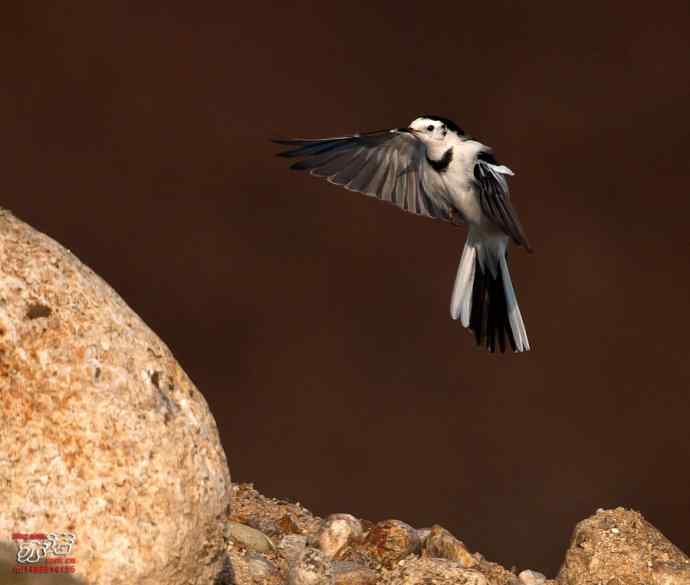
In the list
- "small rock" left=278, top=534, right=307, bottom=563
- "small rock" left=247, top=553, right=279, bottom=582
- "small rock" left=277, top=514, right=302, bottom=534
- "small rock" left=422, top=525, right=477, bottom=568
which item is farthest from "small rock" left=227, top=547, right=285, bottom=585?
"small rock" left=422, top=525, right=477, bottom=568

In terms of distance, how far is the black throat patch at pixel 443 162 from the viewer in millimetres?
6059

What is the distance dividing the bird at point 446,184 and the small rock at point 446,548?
1.03 m

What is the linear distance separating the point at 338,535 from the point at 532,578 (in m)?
1.08

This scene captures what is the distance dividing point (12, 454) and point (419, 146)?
3.31 m

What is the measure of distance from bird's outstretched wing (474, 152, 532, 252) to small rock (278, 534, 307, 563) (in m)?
1.93

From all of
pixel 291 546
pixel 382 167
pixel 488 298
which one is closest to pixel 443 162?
pixel 382 167

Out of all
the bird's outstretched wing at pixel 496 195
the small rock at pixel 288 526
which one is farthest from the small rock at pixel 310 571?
the bird's outstretched wing at pixel 496 195

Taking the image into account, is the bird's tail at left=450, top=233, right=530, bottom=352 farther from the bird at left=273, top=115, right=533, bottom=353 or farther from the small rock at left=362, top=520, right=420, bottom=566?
the small rock at left=362, top=520, right=420, bottom=566

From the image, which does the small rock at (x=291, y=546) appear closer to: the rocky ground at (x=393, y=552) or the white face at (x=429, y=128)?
the rocky ground at (x=393, y=552)

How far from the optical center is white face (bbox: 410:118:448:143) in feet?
19.6

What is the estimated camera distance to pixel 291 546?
6211mm

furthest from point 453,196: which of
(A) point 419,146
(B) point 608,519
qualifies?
(B) point 608,519

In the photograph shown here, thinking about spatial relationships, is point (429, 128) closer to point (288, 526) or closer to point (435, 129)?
point (435, 129)

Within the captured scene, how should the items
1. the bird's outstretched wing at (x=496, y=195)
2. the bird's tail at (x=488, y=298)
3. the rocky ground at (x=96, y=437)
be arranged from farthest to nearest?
the bird's tail at (x=488, y=298)
the bird's outstretched wing at (x=496, y=195)
the rocky ground at (x=96, y=437)
